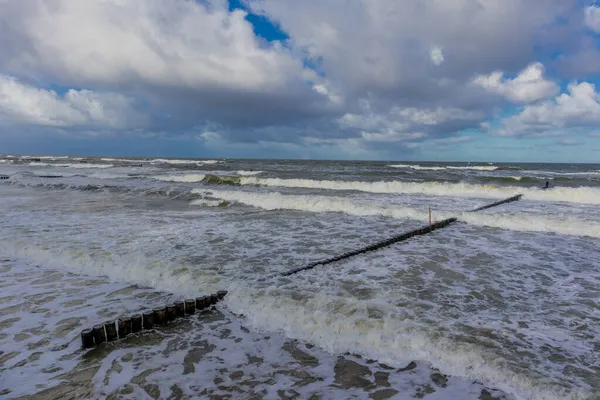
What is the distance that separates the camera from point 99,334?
4977 millimetres

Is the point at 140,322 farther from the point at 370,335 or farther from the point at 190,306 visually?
the point at 370,335

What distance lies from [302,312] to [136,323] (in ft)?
8.26

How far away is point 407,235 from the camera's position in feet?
38.8

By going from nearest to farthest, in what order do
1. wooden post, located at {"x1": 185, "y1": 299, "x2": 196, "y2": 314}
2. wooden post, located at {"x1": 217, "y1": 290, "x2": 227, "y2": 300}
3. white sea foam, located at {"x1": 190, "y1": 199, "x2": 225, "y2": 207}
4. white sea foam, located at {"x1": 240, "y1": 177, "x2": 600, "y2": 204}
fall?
1. wooden post, located at {"x1": 185, "y1": 299, "x2": 196, "y2": 314}
2. wooden post, located at {"x1": 217, "y1": 290, "x2": 227, "y2": 300}
3. white sea foam, located at {"x1": 190, "y1": 199, "x2": 225, "y2": 207}
4. white sea foam, located at {"x1": 240, "y1": 177, "x2": 600, "y2": 204}

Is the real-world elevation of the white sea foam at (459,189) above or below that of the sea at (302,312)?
above

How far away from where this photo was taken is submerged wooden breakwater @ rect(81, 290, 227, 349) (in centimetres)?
493

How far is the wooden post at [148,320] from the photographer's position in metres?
5.42

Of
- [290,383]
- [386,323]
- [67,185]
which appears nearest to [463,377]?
[386,323]

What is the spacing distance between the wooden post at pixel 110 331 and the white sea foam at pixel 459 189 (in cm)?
2523

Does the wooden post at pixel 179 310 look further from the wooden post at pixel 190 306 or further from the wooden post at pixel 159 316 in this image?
the wooden post at pixel 159 316

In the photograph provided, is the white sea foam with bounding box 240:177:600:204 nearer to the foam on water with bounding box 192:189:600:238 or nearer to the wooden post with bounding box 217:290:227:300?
the foam on water with bounding box 192:189:600:238

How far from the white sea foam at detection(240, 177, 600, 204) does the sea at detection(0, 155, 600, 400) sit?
492 inches

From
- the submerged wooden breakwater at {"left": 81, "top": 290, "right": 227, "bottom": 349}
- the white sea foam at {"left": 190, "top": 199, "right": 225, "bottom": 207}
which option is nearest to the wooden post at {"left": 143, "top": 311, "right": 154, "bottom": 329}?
the submerged wooden breakwater at {"left": 81, "top": 290, "right": 227, "bottom": 349}

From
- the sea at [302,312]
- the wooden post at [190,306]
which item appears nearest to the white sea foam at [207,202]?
the sea at [302,312]
